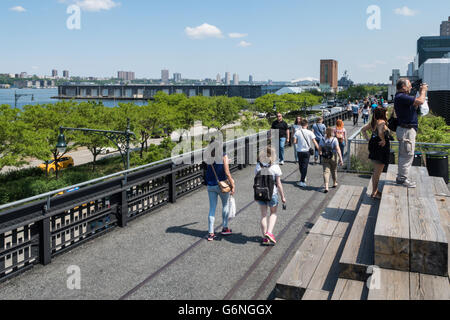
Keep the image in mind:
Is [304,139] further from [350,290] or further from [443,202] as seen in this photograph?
[350,290]

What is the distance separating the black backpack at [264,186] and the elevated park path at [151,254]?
95 cm

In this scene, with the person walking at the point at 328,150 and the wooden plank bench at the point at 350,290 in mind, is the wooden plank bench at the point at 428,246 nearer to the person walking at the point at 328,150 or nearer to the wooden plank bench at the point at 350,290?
the wooden plank bench at the point at 350,290

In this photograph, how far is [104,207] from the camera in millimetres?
8461

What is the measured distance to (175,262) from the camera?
22.1 ft

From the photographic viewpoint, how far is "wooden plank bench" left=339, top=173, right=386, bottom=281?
4586 mm

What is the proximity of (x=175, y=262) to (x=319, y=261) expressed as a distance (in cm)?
248

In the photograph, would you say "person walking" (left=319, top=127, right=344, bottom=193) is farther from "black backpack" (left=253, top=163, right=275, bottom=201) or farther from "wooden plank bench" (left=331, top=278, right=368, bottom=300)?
"wooden plank bench" (left=331, top=278, right=368, bottom=300)

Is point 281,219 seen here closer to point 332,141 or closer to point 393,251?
point 332,141

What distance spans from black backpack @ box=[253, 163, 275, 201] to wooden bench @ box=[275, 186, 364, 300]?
0.97 m

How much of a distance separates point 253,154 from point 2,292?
1147cm

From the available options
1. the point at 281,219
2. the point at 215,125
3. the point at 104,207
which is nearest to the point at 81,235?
the point at 104,207

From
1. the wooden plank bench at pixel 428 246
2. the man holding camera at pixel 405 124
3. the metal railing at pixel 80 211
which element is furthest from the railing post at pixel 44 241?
the man holding camera at pixel 405 124

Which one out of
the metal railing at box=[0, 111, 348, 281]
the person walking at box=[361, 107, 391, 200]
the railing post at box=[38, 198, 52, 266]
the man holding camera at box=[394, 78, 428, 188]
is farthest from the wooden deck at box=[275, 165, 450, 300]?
the metal railing at box=[0, 111, 348, 281]

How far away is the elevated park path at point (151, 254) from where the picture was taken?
5688 millimetres
